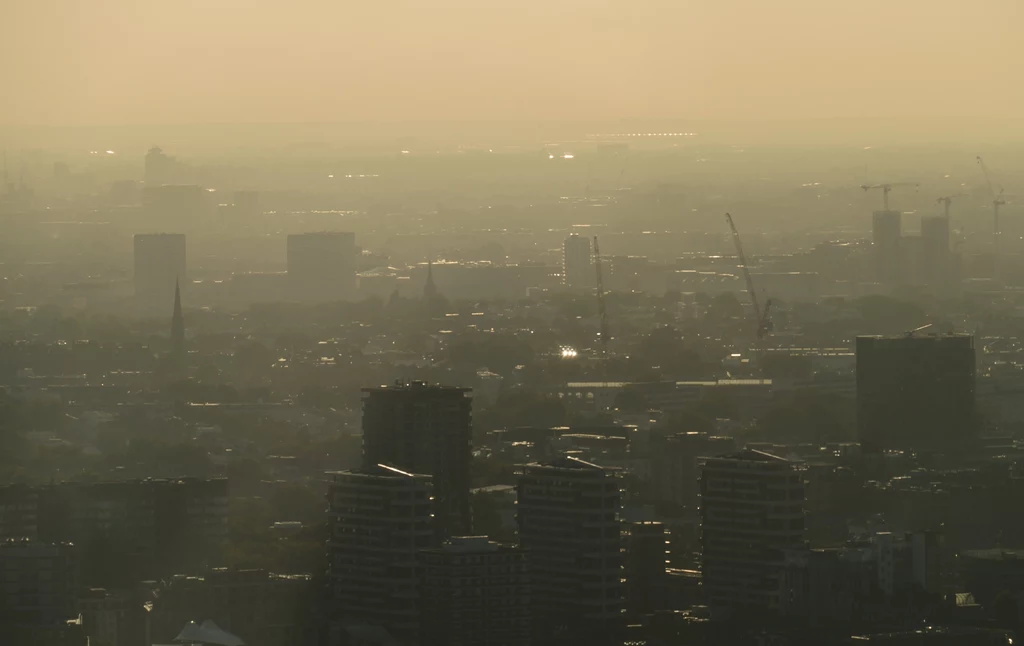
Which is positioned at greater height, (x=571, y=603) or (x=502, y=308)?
(x=502, y=308)

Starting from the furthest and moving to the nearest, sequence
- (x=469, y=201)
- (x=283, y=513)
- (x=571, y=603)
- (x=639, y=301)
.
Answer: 1. (x=469, y=201)
2. (x=639, y=301)
3. (x=283, y=513)
4. (x=571, y=603)

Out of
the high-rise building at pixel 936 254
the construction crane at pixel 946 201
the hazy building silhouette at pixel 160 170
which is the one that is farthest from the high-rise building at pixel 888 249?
the hazy building silhouette at pixel 160 170

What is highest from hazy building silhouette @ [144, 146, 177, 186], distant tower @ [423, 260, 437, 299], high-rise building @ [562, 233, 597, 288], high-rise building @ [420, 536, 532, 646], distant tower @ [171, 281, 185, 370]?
hazy building silhouette @ [144, 146, 177, 186]

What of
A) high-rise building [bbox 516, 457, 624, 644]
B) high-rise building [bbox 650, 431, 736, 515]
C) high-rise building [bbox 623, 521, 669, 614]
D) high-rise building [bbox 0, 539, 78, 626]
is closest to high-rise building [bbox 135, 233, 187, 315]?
high-rise building [bbox 650, 431, 736, 515]

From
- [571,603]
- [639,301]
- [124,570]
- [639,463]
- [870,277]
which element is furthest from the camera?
[870,277]

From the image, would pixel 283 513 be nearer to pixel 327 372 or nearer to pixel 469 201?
pixel 327 372

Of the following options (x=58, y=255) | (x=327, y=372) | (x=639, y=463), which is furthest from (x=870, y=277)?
(x=639, y=463)

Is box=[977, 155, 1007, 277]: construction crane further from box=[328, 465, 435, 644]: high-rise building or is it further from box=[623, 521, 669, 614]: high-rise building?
box=[328, 465, 435, 644]: high-rise building
